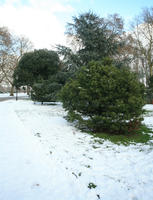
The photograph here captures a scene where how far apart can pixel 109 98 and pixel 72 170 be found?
2975 millimetres

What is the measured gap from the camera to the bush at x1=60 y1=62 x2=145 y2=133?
4.77m

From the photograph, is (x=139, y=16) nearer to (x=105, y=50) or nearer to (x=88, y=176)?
(x=105, y=50)

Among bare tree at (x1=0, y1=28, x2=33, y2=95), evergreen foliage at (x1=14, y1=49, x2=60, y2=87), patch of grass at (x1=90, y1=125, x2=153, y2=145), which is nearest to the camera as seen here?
patch of grass at (x1=90, y1=125, x2=153, y2=145)

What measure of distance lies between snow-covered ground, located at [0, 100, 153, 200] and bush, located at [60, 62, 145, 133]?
997 mm

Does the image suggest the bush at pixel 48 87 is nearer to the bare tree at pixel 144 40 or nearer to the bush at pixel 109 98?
the bush at pixel 109 98

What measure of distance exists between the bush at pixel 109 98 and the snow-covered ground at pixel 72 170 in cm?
100

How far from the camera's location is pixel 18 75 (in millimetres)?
17328

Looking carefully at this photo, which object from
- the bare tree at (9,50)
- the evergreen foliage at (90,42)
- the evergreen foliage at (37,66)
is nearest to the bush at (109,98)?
the evergreen foliage at (90,42)

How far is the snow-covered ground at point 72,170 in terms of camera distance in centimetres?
202

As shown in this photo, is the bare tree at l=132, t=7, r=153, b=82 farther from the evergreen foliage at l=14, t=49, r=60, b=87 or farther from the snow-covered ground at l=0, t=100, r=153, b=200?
the snow-covered ground at l=0, t=100, r=153, b=200

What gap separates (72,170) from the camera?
2.59 m

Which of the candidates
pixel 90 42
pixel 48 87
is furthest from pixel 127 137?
pixel 48 87

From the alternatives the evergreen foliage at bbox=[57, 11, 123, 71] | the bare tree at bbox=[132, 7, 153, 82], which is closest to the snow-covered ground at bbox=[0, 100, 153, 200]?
the evergreen foliage at bbox=[57, 11, 123, 71]

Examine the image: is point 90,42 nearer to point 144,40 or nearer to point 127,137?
point 127,137
